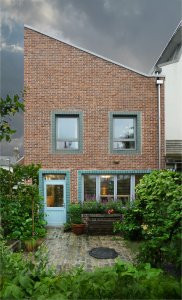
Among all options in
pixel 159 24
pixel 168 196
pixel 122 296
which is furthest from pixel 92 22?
pixel 122 296

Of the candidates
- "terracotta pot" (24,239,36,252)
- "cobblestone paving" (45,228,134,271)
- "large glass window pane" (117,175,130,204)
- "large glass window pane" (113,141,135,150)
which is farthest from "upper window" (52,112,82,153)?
"terracotta pot" (24,239,36,252)

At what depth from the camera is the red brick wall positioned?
1102 cm

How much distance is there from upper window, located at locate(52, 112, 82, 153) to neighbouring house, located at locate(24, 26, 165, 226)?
4 cm

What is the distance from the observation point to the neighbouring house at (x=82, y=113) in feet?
36.2

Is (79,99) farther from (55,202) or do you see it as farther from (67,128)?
(55,202)

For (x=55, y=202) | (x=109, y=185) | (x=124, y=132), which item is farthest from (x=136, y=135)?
(x=55, y=202)

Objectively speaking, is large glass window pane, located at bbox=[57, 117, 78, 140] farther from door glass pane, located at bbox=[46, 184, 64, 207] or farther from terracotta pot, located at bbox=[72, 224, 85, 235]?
terracotta pot, located at bbox=[72, 224, 85, 235]

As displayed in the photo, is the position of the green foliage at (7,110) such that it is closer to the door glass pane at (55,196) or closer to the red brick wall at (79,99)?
the red brick wall at (79,99)

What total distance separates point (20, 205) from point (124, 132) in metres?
5.67

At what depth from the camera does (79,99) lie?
11.1 m

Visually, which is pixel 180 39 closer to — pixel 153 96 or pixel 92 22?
pixel 153 96

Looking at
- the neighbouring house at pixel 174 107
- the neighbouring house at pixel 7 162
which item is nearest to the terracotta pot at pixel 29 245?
the neighbouring house at pixel 7 162

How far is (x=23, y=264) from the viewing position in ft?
10.4

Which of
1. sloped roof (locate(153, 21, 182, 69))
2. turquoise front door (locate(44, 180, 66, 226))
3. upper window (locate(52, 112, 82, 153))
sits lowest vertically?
turquoise front door (locate(44, 180, 66, 226))
